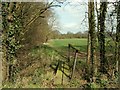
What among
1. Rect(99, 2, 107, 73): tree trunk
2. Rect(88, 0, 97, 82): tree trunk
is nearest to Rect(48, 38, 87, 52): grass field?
Rect(99, 2, 107, 73): tree trunk

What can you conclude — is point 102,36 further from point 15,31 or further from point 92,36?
point 15,31

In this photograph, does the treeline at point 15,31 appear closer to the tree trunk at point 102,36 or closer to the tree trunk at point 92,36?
the tree trunk at point 92,36

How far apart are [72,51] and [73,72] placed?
1.54 meters

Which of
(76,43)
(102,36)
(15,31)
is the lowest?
(76,43)

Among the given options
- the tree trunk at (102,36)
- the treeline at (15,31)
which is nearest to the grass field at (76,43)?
the tree trunk at (102,36)

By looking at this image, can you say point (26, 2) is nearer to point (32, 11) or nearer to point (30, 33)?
point (32, 11)

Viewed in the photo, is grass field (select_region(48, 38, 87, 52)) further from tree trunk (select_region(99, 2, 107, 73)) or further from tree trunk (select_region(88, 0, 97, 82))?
tree trunk (select_region(88, 0, 97, 82))

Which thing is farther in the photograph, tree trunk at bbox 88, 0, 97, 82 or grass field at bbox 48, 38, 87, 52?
grass field at bbox 48, 38, 87, 52

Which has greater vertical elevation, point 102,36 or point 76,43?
point 102,36

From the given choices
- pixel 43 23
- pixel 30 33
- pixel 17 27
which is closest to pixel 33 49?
pixel 30 33

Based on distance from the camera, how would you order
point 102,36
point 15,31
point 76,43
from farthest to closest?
1. point 76,43
2. point 102,36
3. point 15,31

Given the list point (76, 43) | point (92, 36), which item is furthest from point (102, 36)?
point (76, 43)

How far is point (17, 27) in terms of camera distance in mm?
10508

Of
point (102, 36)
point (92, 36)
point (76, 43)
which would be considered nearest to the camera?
point (92, 36)
